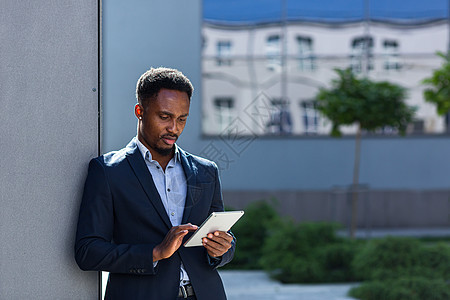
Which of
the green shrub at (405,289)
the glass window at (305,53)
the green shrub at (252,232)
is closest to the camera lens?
the green shrub at (405,289)

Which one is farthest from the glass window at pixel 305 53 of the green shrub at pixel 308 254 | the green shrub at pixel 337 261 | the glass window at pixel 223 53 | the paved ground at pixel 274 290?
the paved ground at pixel 274 290

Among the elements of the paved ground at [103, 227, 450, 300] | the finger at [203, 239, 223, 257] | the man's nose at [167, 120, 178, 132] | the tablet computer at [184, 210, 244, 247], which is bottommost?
the paved ground at [103, 227, 450, 300]

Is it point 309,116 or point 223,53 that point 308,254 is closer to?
point 309,116

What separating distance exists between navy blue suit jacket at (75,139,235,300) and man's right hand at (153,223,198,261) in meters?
0.03

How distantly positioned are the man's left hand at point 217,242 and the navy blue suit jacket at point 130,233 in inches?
4.1

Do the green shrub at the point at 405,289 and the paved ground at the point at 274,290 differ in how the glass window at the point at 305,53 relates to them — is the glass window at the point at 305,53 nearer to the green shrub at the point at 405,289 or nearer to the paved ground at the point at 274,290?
the paved ground at the point at 274,290

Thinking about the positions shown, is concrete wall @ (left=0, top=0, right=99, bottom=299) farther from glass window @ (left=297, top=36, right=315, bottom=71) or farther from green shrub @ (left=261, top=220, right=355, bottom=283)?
glass window @ (left=297, top=36, right=315, bottom=71)

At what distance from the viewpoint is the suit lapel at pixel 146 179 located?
2227 mm

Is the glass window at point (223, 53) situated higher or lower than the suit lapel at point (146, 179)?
higher

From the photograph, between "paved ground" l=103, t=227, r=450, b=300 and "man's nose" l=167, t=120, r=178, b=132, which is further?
"paved ground" l=103, t=227, r=450, b=300

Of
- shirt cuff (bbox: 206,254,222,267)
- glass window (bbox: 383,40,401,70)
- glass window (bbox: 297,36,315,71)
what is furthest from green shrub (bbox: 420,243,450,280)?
glass window (bbox: 383,40,401,70)

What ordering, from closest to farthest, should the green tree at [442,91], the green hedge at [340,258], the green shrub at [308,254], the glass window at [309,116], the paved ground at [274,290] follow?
the green hedge at [340,258], the paved ground at [274,290], the green shrub at [308,254], the green tree at [442,91], the glass window at [309,116]

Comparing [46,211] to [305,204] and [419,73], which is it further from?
[419,73]

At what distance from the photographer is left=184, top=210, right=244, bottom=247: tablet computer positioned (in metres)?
2.07
